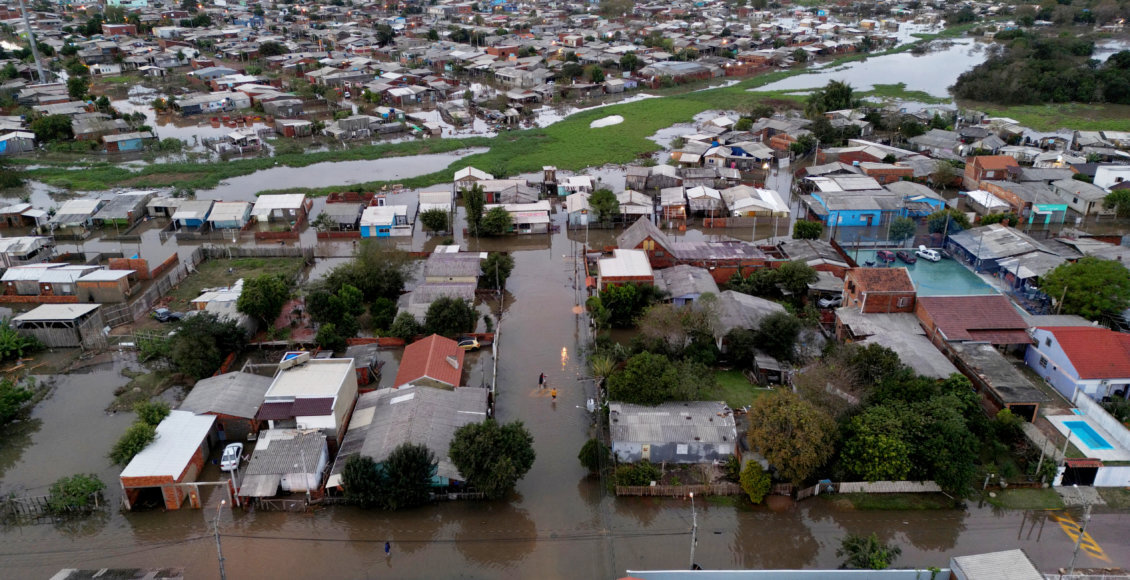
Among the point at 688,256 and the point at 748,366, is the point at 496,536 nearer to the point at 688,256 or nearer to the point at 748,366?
the point at 748,366

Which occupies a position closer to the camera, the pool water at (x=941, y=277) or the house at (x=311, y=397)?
the house at (x=311, y=397)

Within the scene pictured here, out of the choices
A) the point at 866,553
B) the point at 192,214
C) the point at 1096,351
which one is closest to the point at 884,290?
the point at 1096,351

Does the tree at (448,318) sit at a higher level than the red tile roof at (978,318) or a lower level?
lower

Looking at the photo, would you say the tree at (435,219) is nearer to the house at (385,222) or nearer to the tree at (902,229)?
the house at (385,222)

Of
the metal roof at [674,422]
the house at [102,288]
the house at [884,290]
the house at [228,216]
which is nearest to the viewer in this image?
the metal roof at [674,422]

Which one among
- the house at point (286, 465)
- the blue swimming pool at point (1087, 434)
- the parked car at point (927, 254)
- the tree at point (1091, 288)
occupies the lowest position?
the house at point (286, 465)

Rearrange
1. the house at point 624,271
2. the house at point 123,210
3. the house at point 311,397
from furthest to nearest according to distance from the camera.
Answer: the house at point 123,210 → the house at point 624,271 → the house at point 311,397

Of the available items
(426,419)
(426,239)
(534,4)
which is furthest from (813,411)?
(534,4)

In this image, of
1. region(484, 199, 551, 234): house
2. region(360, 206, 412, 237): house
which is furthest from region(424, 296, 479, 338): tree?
region(484, 199, 551, 234): house

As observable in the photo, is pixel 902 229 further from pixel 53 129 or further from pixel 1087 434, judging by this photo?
pixel 53 129

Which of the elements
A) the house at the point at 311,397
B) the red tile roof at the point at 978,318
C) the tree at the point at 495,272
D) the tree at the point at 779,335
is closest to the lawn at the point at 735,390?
the tree at the point at 779,335
